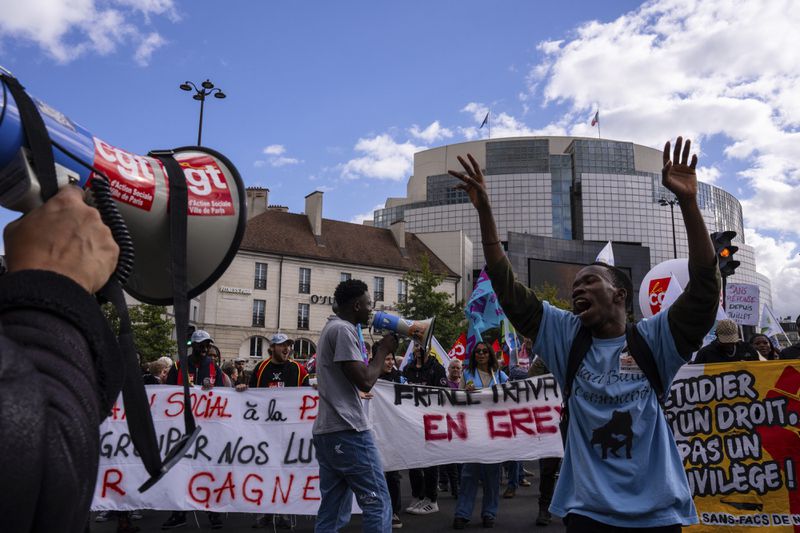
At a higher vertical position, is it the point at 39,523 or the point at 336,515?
the point at 39,523

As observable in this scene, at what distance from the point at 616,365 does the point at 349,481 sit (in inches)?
84.7

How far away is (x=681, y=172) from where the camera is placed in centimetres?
256

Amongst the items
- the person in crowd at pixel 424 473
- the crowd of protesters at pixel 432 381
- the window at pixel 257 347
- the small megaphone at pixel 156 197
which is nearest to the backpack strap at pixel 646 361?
the small megaphone at pixel 156 197

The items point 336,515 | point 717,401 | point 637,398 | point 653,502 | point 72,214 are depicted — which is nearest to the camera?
point 72,214

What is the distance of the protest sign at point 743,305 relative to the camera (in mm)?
12828

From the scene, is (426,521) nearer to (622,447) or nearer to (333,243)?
(622,447)

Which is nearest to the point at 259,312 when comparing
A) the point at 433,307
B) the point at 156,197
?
the point at 433,307

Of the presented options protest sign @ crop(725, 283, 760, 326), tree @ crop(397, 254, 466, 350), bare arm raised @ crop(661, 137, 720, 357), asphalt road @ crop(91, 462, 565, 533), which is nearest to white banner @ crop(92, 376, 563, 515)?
asphalt road @ crop(91, 462, 565, 533)

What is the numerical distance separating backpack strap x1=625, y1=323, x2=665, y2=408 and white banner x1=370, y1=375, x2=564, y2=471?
15.5 ft

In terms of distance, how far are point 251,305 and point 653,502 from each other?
42382 mm

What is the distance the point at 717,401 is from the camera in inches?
234

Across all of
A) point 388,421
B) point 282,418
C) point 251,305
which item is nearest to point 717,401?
point 388,421

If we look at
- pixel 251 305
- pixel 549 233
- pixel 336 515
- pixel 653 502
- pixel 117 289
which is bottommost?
pixel 336 515

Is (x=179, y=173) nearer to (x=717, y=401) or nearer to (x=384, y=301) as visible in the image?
(x=717, y=401)
